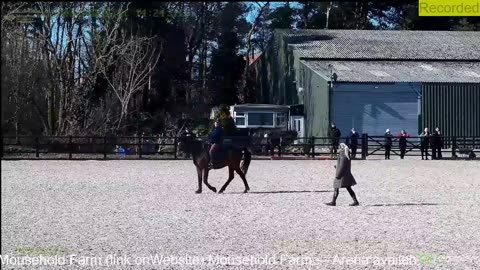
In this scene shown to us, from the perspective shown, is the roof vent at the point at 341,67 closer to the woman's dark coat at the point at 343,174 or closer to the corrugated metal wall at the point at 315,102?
the corrugated metal wall at the point at 315,102

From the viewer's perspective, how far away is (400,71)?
1697 inches

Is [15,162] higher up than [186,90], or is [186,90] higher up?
[186,90]

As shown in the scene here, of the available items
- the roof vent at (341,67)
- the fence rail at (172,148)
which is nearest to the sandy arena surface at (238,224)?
the fence rail at (172,148)

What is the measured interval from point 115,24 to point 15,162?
12.5 m

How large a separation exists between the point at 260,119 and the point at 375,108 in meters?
6.91

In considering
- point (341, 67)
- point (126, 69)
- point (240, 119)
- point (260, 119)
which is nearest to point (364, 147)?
point (260, 119)

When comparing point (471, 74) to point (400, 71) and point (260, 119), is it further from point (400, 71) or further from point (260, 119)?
point (260, 119)

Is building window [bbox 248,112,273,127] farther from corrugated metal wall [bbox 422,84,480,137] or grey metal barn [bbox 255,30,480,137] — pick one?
corrugated metal wall [bbox 422,84,480,137]

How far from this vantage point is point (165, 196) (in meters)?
14.4

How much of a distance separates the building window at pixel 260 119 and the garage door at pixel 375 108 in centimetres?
399

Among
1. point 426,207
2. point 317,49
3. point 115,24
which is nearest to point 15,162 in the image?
point 115,24

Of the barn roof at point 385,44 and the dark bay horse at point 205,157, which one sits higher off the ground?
the barn roof at point 385,44

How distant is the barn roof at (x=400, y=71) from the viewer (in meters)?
41.0

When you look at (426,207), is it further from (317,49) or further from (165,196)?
(317,49)
